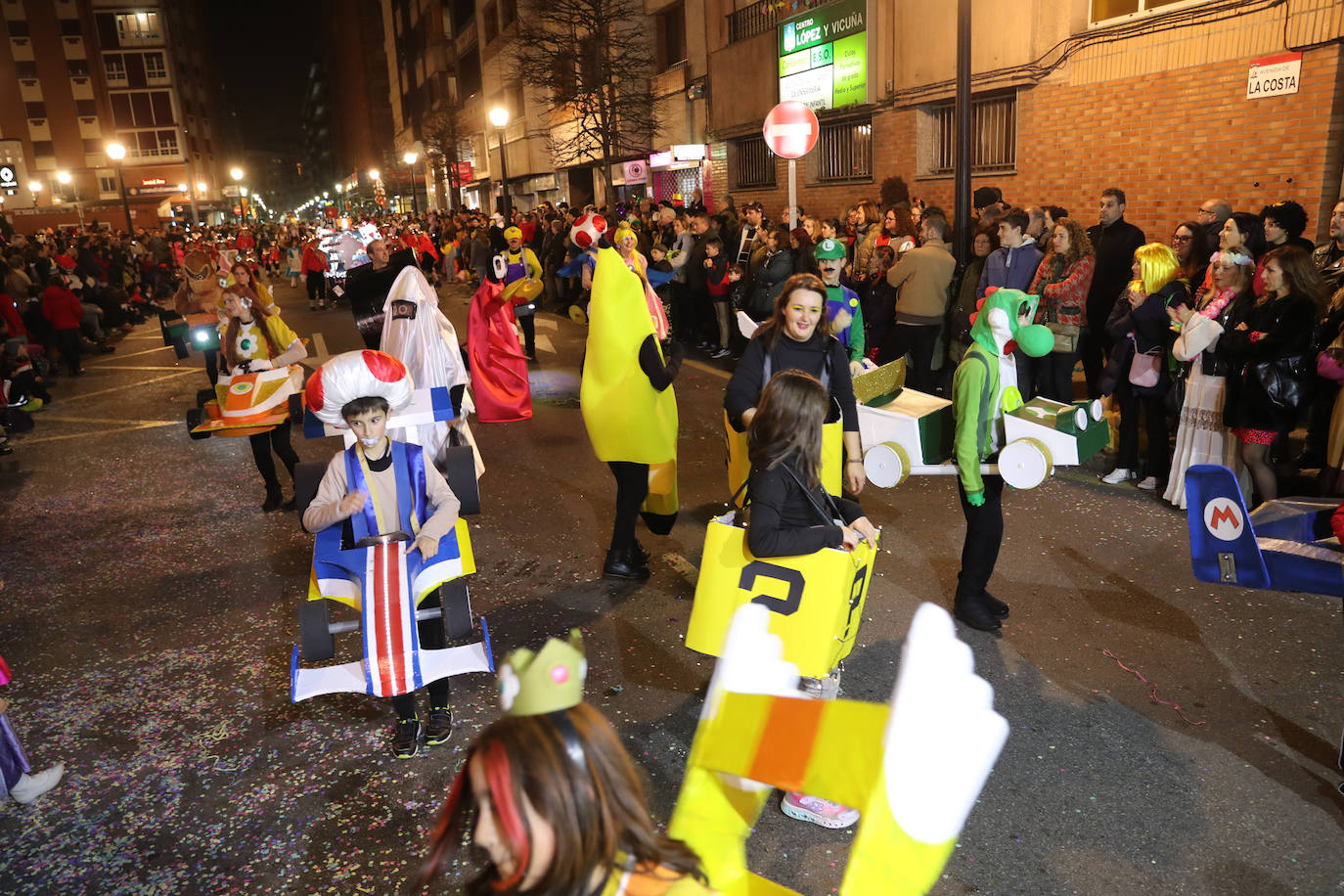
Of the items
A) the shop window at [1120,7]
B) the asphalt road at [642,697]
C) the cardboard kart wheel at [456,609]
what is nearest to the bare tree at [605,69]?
the shop window at [1120,7]

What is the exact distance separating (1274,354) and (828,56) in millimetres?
13029

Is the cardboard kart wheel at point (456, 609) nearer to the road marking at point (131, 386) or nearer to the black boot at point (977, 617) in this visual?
the black boot at point (977, 617)

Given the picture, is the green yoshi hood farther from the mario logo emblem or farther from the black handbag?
the black handbag

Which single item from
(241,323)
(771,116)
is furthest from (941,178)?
(241,323)

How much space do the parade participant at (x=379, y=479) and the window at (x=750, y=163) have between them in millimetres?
17127

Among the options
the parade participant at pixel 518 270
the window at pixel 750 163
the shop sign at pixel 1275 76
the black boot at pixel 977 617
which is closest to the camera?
the black boot at pixel 977 617

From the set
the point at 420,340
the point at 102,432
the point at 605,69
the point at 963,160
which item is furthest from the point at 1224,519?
the point at 605,69

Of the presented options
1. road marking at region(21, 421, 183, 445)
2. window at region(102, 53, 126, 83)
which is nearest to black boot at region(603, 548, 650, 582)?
road marking at region(21, 421, 183, 445)

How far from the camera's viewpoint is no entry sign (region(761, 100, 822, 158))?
8.74 metres

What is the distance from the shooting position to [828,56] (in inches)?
656

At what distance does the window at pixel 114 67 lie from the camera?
7331 centimetres

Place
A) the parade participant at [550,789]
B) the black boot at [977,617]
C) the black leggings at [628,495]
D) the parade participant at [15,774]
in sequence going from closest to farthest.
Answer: the parade participant at [550,789], the parade participant at [15,774], the black boot at [977,617], the black leggings at [628,495]

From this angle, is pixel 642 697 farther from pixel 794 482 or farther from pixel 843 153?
pixel 843 153

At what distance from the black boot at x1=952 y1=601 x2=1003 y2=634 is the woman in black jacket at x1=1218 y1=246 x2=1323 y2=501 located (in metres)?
2.34
